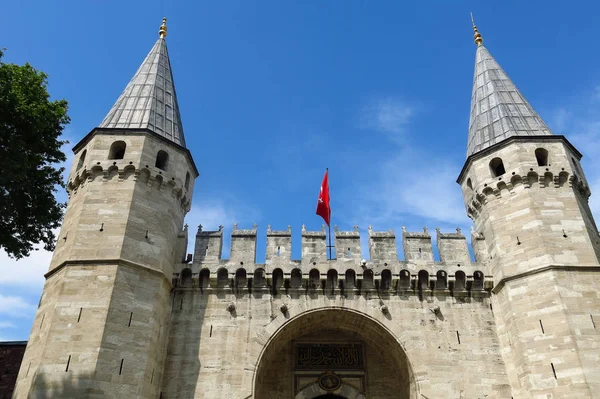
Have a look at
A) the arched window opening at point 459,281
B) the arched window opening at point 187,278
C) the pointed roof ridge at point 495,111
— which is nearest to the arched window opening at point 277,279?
the arched window opening at point 187,278

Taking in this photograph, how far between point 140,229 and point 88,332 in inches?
125

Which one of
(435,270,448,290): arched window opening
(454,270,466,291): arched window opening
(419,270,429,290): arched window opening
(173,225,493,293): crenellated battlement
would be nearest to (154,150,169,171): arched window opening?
(173,225,493,293): crenellated battlement

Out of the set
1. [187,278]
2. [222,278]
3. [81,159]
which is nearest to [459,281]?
[222,278]

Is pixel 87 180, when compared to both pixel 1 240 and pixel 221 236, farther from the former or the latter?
pixel 221 236

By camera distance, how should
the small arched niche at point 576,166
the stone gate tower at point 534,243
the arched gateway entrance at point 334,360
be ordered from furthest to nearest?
the small arched niche at point 576,166 < the arched gateway entrance at point 334,360 < the stone gate tower at point 534,243

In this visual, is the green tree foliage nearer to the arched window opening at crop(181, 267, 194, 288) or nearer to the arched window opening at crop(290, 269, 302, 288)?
the arched window opening at crop(181, 267, 194, 288)

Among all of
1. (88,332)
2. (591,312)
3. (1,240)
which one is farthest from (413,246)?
(1,240)

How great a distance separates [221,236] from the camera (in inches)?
A: 628

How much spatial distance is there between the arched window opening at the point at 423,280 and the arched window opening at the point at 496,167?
4.11 meters

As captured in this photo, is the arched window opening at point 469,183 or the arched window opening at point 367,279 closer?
the arched window opening at point 367,279

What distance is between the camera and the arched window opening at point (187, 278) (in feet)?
49.4

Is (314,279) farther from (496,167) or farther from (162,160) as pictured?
(496,167)

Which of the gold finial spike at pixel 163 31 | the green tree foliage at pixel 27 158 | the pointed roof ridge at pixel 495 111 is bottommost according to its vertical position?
the green tree foliage at pixel 27 158

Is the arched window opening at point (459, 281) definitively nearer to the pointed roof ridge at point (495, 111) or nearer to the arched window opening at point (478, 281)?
the arched window opening at point (478, 281)
